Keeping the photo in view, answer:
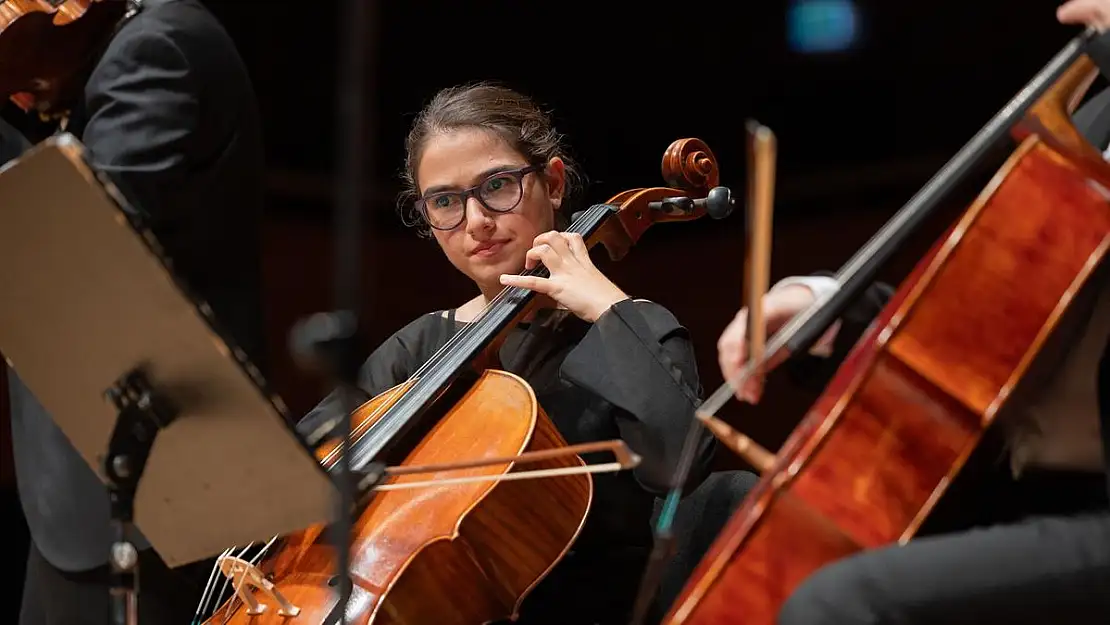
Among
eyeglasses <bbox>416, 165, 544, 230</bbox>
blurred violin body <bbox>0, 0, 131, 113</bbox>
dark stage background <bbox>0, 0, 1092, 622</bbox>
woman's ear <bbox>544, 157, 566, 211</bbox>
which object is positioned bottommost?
dark stage background <bbox>0, 0, 1092, 622</bbox>

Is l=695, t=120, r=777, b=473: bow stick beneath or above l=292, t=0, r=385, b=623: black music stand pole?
beneath

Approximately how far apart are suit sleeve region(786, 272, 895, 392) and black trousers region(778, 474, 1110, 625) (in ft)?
0.72

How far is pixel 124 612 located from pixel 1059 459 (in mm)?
826

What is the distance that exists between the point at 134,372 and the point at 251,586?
1.03 feet

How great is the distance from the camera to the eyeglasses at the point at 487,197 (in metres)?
1.52

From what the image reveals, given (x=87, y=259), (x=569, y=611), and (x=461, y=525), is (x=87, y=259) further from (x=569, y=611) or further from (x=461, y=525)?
(x=569, y=611)

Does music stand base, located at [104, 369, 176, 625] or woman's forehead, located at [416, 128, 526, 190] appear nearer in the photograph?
music stand base, located at [104, 369, 176, 625]

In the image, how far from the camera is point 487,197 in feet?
4.99

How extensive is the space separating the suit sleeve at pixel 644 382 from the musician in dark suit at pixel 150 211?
50cm

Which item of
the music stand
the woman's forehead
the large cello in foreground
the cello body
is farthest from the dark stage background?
the large cello in foreground

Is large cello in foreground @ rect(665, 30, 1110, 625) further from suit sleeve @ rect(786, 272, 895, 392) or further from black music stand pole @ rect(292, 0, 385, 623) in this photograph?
black music stand pole @ rect(292, 0, 385, 623)

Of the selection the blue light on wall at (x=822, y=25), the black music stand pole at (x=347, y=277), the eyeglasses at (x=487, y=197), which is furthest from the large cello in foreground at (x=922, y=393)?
the blue light on wall at (x=822, y=25)

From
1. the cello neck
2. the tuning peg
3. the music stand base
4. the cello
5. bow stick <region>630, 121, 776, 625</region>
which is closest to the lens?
bow stick <region>630, 121, 776, 625</region>

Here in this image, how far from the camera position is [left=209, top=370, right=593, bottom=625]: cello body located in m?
1.24
